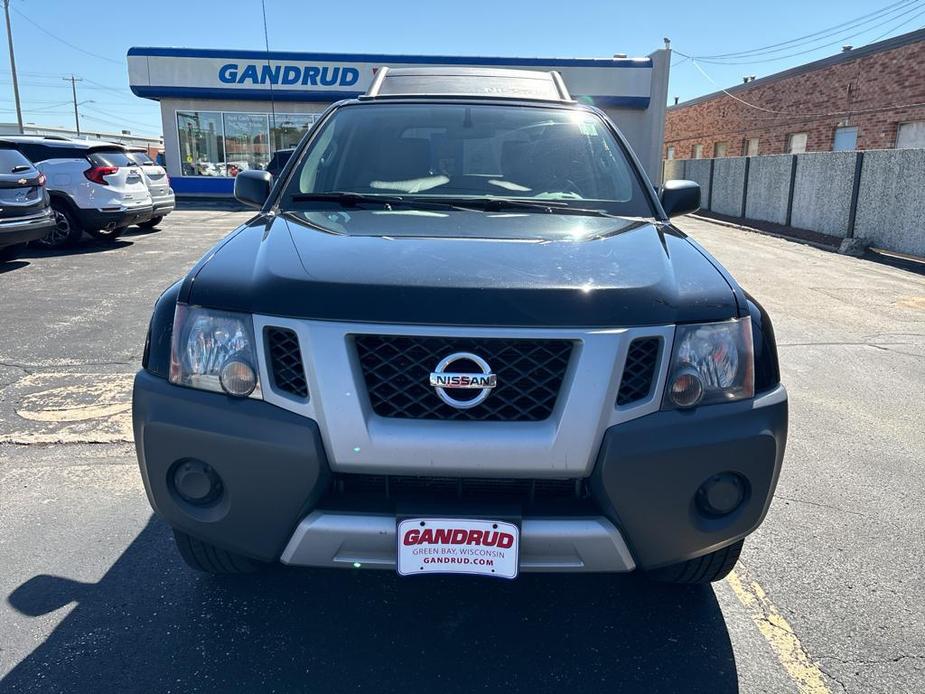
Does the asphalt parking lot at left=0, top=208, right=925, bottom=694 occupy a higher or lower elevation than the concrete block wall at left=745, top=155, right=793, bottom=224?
lower

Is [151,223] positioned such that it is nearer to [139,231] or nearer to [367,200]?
[139,231]

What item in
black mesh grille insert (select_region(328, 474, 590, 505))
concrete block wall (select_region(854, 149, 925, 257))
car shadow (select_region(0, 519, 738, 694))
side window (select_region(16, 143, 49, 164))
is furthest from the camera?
concrete block wall (select_region(854, 149, 925, 257))

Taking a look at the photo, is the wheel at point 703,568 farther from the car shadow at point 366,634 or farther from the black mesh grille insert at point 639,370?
the black mesh grille insert at point 639,370

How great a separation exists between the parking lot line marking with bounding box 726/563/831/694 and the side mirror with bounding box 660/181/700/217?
162cm

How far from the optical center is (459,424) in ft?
6.50

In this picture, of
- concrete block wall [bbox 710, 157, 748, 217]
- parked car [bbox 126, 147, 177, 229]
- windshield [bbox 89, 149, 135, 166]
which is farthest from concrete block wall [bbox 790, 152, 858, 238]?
windshield [bbox 89, 149, 135, 166]

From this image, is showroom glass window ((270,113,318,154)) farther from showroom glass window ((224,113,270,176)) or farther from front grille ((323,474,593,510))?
front grille ((323,474,593,510))

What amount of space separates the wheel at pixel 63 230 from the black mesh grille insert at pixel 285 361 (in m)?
10.5

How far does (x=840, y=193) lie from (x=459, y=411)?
50.8ft

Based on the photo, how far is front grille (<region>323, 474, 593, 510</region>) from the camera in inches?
80.7


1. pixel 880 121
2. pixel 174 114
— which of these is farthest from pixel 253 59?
pixel 880 121

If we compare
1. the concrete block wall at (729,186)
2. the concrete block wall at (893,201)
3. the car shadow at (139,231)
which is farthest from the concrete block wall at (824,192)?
the car shadow at (139,231)

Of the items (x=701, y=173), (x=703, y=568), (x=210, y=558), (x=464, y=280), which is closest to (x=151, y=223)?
(x=210, y=558)

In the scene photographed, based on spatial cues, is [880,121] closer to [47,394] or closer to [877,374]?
[877,374]
